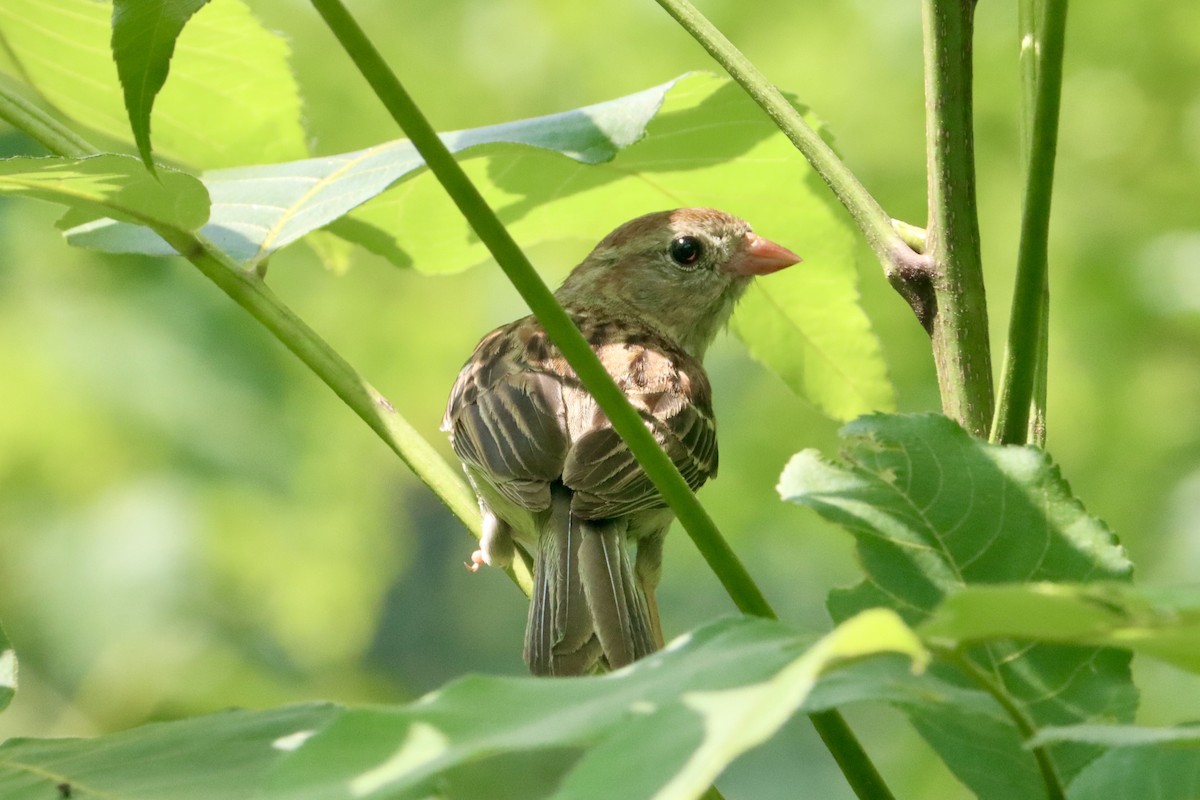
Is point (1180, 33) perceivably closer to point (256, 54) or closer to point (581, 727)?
point (256, 54)

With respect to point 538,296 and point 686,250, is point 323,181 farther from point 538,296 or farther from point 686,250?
point 686,250

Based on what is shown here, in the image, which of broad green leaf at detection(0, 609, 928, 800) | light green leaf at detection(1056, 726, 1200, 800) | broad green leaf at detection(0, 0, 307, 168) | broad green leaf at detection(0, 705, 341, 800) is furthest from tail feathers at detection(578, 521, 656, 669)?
broad green leaf at detection(0, 609, 928, 800)

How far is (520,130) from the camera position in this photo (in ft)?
6.78

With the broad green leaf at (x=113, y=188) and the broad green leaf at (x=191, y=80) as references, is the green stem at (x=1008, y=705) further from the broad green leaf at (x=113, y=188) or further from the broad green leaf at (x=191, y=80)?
the broad green leaf at (x=191, y=80)

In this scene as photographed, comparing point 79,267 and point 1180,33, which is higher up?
point 79,267

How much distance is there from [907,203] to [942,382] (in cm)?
369

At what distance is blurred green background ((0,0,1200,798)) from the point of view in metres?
5.23

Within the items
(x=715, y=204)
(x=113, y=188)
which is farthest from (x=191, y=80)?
(x=715, y=204)

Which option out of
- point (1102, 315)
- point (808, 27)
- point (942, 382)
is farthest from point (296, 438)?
point (942, 382)

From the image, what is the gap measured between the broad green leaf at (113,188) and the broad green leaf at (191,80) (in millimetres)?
665

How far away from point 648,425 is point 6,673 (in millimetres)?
2360

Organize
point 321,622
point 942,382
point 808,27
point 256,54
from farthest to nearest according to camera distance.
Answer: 1. point 321,622
2. point 808,27
3. point 256,54
4. point 942,382

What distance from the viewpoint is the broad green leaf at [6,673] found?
5.31ft

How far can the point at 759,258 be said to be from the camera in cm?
413
